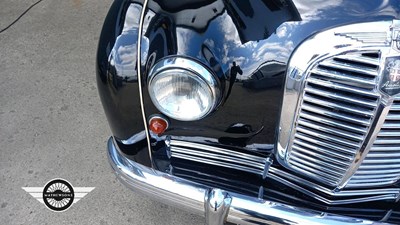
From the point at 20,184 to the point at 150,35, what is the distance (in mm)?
1574

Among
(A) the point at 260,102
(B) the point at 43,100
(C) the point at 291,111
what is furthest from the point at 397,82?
(B) the point at 43,100

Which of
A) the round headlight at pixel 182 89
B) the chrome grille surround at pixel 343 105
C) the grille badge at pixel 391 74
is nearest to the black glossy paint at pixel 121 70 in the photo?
the round headlight at pixel 182 89

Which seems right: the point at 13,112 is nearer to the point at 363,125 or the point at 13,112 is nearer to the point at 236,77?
the point at 236,77

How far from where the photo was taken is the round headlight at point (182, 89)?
1.54 metres

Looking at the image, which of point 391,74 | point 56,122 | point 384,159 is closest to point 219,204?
→ point 384,159

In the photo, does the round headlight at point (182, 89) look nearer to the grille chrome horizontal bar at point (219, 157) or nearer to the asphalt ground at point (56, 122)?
the grille chrome horizontal bar at point (219, 157)

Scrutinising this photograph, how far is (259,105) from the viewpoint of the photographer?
5.37ft

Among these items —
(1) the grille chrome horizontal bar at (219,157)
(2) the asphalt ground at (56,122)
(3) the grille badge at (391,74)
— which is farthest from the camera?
(2) the asphalt ground at (56,122)

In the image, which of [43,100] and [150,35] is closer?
[150,35]

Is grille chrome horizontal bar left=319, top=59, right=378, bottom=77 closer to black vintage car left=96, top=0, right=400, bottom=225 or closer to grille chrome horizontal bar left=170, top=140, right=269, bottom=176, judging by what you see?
black vintage car left=96, top=0, right=400, bottom=225

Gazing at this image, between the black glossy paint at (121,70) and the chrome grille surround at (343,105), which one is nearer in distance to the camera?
the chrome grille surround at (343,105)

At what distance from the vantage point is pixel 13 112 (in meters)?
3.09

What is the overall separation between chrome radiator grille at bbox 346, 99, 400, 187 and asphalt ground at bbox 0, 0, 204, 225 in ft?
3.57

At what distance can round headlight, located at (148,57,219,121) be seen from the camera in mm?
A: 1536
